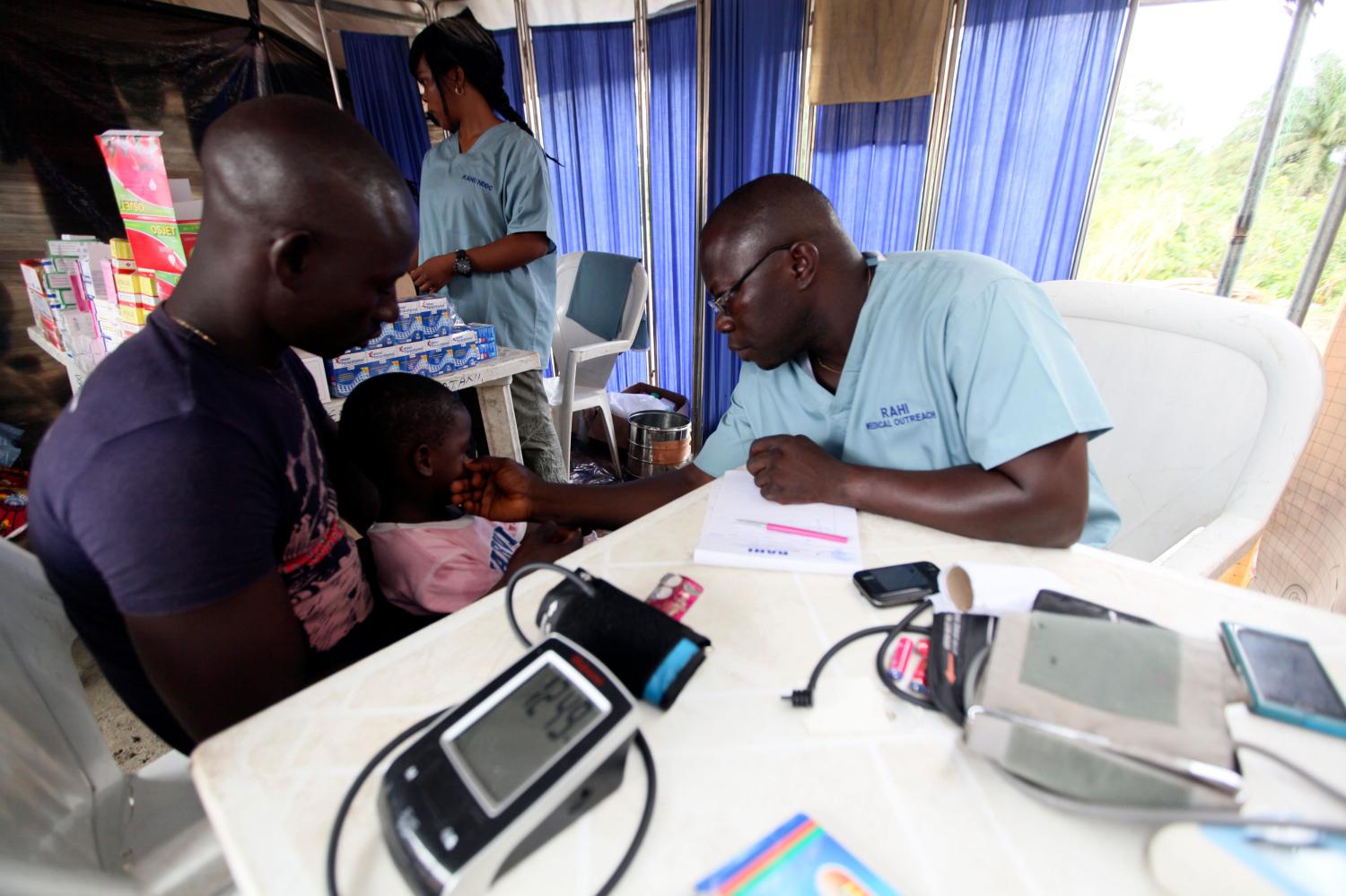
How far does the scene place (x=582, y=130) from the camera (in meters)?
4.05

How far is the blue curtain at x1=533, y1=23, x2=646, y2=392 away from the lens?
375cm

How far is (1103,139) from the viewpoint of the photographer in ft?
7.93

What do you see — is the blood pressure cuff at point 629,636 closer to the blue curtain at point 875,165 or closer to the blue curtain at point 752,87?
the blue curtain at point 875,165

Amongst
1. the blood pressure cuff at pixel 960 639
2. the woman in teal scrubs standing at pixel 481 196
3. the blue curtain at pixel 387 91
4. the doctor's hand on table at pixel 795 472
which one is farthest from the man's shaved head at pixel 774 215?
the blue curtain at pixel 387 91

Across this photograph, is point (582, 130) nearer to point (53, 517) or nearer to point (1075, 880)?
point (53, 517)

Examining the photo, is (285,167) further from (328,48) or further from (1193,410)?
(328,48)

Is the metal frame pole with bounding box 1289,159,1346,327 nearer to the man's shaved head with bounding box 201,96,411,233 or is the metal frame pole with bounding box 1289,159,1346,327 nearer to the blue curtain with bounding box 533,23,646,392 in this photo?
the man's shaved head with bounding box 201,96,411,233

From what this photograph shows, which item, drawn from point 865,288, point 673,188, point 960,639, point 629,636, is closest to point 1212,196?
point 865,288

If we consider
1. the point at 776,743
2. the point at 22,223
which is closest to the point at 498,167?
the point at 776,743

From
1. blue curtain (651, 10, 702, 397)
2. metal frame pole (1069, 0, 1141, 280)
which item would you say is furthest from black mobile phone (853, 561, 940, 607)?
blue curtain (651, 10, 702, 397)

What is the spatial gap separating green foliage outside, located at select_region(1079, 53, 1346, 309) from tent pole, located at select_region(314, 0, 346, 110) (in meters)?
4.16

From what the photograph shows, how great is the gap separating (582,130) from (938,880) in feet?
14.7

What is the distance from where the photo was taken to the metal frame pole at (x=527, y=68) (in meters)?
3.78

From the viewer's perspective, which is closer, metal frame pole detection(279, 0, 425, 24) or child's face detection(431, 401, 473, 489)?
child's face detection(431, 401, 473, 489)
